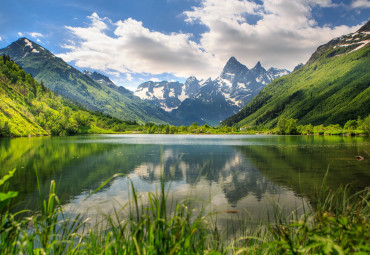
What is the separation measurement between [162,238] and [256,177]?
95.9ft

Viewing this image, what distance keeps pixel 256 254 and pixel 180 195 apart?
17.4 meters

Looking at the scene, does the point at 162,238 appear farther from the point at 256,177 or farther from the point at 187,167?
the point at 187,167

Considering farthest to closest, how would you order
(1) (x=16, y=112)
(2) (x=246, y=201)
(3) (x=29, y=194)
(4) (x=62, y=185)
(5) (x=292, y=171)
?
(1) (x=16, y=112)
(5) (x=292, y=171)
(4) (x=62, y=185)
(3) (x=29, y=194)
(2) (x=246, y=201)

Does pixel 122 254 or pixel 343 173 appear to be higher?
pixel 122 254

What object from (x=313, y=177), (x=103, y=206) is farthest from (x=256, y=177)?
(x=103, y=206)

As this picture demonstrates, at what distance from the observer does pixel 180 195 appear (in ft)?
76.5

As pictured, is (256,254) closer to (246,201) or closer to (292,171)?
(246,201)

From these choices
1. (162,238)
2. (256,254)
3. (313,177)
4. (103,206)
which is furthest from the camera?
(313,177)

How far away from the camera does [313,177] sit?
99.9ft

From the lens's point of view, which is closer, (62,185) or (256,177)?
(62,185)

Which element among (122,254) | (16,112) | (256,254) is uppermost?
(16,112)

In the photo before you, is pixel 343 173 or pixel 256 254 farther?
pixel 343 173

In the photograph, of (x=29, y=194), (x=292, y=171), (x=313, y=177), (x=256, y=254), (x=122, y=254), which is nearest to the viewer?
(x=122, y=254)

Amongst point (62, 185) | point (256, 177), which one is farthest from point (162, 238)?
point (256, 177)
